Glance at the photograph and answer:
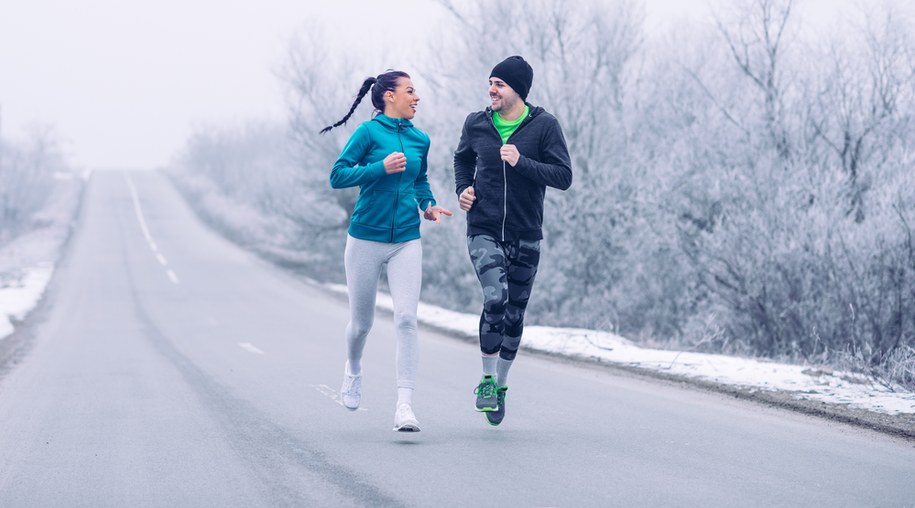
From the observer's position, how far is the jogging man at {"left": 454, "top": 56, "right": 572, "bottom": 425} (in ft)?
19.7

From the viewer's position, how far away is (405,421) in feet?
19.4

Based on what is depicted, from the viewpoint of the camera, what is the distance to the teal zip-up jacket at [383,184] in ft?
19.1

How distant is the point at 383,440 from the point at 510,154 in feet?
5.97

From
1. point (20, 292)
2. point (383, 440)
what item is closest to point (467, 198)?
point (383, 440)

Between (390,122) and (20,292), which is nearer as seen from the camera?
(390,122)

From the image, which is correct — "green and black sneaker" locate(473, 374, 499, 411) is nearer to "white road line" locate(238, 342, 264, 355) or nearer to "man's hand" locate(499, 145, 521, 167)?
"man's hand" locate(499, 145, 521, 167)

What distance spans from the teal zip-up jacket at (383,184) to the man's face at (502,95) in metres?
0.50

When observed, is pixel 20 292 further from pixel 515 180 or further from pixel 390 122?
pixel 515 180

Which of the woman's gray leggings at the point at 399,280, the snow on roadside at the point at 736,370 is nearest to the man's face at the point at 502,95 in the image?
the woman's gray leggings at the point at 399,280

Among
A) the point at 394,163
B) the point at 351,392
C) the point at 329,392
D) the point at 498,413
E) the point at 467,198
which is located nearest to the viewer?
the point at 394,163

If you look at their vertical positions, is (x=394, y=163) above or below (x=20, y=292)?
above

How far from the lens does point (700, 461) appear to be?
208 inches

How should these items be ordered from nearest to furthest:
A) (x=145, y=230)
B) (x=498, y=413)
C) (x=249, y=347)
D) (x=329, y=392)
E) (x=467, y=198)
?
1. (x=467, y=198)
2. (x=498, y=413)
3. (x=329, y=392)
4. (x=249, y=347)
5. (x=145, y=230)

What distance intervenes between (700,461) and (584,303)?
42.9 feet
